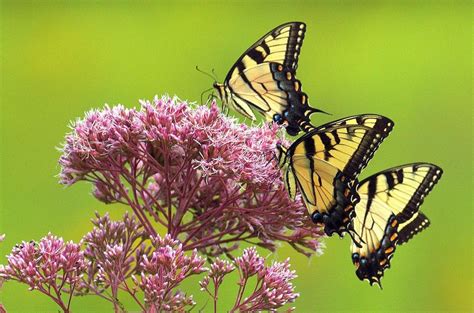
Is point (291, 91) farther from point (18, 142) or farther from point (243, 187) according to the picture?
point (18, 142)

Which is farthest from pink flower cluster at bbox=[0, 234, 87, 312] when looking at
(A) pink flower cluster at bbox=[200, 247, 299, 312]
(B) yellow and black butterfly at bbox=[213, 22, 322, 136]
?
(B) yellow and black butterfly at bbox=[213, 22, 322, 136]

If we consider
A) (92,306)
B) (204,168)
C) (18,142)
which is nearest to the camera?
(204,168)

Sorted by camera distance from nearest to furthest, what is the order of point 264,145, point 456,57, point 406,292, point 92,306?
point 264,145 → point 92,306 → point 406,292 → point 456,57

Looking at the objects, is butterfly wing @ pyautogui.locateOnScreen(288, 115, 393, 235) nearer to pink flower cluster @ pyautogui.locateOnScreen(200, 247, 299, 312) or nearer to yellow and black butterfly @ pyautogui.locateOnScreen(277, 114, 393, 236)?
yellow and black butterfly @ pyautogui.locateOnScreen(277, 114, 393, 236)

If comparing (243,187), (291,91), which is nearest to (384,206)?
(291,91)

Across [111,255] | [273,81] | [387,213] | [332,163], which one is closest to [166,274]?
[111,255]

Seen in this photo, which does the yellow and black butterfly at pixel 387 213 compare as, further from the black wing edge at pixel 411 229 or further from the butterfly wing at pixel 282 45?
the butterfly wing at pixel 282 45
